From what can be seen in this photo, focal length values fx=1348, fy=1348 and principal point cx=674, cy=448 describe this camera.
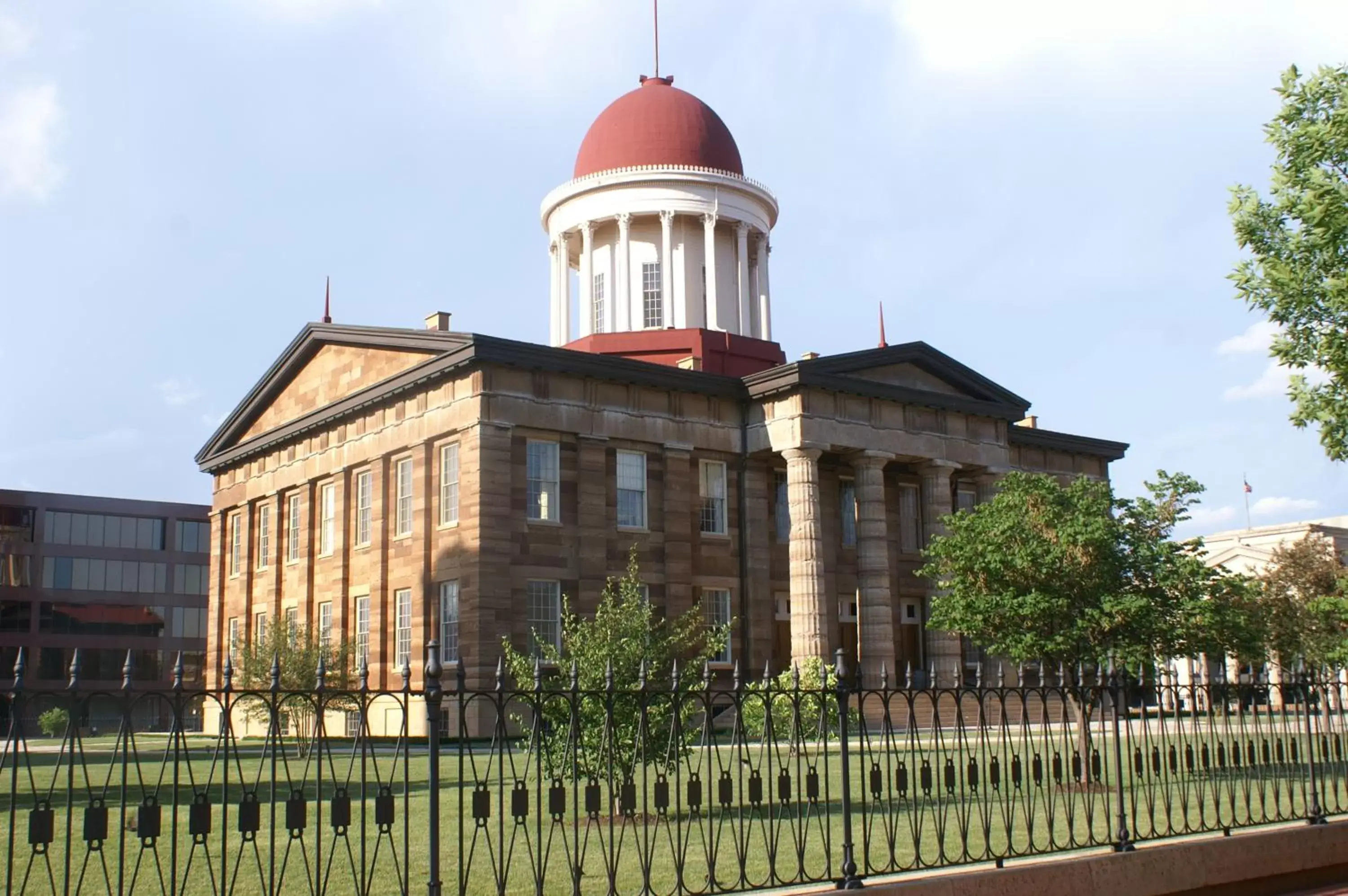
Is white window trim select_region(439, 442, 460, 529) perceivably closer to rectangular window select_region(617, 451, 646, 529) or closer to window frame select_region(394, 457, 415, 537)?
window frame select_region(394, 457, 415, 537)

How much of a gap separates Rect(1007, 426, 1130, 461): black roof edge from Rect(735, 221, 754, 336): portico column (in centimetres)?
1055

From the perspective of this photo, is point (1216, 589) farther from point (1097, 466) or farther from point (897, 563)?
point (1097, 466)

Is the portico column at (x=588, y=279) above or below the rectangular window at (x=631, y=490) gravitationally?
above

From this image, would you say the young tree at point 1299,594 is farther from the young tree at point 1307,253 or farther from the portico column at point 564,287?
the portico column at point 564,287

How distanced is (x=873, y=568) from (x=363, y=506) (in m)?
16.2

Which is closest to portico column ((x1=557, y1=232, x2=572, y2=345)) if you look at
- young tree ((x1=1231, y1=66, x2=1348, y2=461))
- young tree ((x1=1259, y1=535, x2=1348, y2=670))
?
young tree ((x1=1259, y1=535, x2=1348, y2=670))

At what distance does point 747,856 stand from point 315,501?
3376 cm

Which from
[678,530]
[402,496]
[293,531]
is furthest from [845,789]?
[293,531]

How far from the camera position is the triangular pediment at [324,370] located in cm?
3975

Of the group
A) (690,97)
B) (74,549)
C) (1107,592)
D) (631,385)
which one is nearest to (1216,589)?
(1107,592)

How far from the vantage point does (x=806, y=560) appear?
3984 cm

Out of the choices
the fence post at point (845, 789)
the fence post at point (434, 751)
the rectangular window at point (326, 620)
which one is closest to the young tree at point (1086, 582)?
the fence post at point (845, 789)

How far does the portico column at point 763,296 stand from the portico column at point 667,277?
4.24 meters

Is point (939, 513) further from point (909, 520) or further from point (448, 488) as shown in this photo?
point (448, 488)
